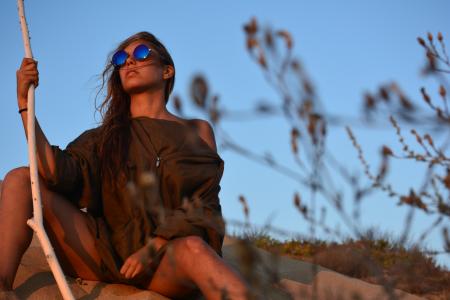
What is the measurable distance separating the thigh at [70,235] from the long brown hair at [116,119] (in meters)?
0.27

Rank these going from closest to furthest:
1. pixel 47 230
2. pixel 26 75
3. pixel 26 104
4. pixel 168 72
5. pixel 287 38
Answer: pixel 287 38, pixel 26 75, pixel 26 104, pixel 47 230, pixel 168 72

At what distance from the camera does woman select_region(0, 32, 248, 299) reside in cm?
331

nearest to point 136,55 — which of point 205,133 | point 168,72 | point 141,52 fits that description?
point 141,52

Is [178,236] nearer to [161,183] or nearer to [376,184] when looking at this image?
[161,183]

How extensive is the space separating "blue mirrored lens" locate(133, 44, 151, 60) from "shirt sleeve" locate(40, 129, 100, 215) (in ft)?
1.61

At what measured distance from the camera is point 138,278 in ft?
11.5

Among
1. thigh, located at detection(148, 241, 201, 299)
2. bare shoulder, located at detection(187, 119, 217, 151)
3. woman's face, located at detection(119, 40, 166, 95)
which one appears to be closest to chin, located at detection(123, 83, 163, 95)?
woman's face, located at detection(119, 40, 166, 95)

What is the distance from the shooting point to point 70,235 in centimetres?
350

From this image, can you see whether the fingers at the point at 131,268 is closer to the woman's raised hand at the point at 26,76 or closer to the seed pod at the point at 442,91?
the woman's raised hand at the point at 26,76

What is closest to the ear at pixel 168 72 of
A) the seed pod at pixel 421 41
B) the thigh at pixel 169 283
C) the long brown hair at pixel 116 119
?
the long brown hair at pixel 116 119

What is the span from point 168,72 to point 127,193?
941 millimetres

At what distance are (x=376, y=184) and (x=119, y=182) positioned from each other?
2148mm

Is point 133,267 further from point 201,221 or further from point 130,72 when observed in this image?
point 130,72

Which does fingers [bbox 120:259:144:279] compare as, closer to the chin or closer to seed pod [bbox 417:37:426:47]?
the chin
